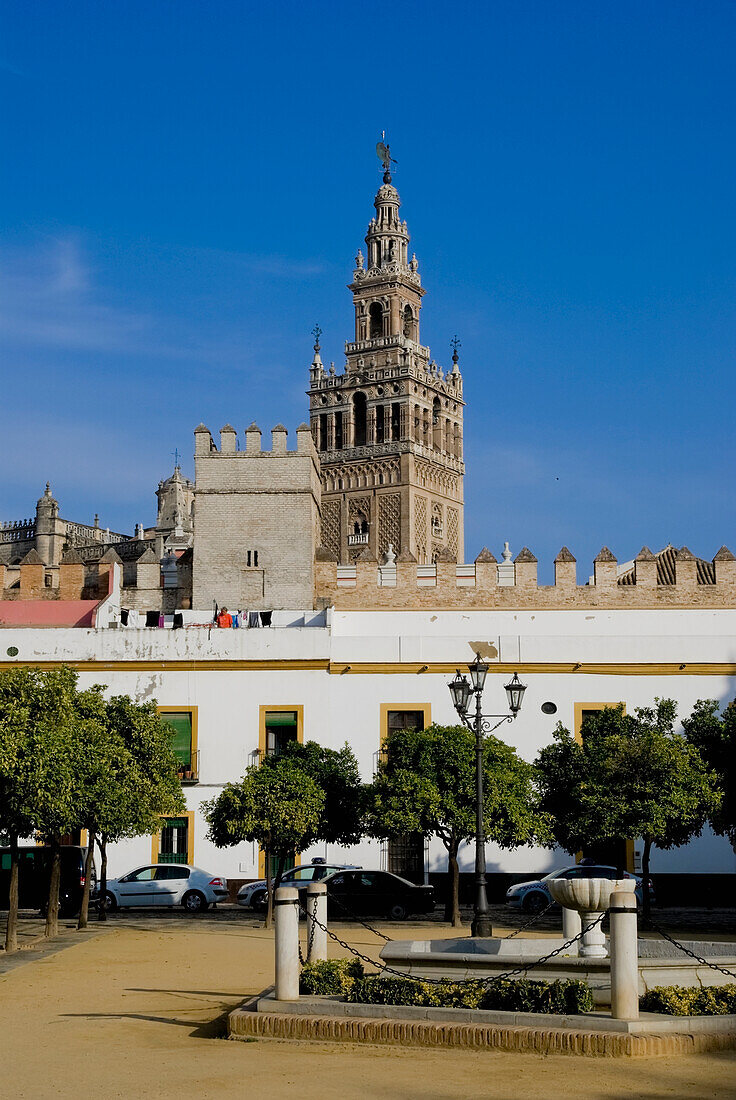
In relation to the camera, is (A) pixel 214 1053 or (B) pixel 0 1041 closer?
(A) pixel 214 1053

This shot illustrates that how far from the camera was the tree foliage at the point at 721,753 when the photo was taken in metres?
25.0

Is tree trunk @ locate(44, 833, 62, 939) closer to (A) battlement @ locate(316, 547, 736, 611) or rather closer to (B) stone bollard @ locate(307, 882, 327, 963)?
(B) stone bollard @ locate(307, 882, 327, 963)

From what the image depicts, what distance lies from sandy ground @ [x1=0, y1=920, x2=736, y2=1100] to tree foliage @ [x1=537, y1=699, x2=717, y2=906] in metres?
10.9

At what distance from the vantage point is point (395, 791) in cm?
2481

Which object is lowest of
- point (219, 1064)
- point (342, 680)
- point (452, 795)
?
point (219, 1064)

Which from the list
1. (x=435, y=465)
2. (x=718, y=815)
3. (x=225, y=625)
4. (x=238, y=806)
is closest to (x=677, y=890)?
(x=718, y=815)

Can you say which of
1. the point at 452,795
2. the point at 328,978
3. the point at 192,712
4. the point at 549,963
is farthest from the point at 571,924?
the point at 192,712

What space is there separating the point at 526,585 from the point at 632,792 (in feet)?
47.6

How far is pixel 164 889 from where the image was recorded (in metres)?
27.5

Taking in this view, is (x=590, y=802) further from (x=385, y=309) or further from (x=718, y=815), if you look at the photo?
(x=385, y=309)

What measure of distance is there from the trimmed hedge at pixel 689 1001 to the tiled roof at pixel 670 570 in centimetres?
2732

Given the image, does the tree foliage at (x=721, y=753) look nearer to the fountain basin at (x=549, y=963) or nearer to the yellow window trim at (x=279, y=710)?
the yellow window trim at (x=279, y=710)

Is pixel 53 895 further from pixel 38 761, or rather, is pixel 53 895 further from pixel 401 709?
pixel 401 709

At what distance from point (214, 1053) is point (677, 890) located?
822 inches
